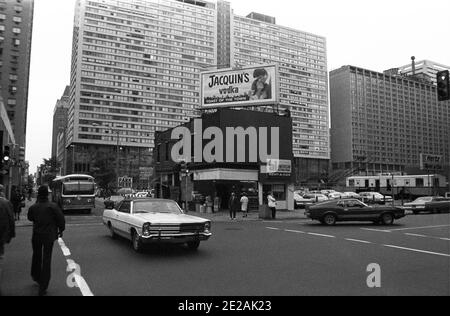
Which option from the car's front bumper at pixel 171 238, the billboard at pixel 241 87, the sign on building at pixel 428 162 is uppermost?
the billboard at pixel 241 87

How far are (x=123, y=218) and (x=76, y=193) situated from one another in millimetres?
18573

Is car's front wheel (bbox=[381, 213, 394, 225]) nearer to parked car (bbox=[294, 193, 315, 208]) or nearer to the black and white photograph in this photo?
the black and white photograph

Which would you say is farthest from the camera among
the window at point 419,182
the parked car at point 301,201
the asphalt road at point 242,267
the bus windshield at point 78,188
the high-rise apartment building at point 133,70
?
the high-rise apartment building at point 133,70

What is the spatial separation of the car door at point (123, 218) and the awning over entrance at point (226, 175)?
59.9 feet

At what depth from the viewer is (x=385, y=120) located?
161 m

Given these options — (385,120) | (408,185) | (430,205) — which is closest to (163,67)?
(385,120)

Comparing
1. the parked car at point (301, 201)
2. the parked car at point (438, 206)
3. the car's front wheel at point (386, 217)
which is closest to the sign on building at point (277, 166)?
the parked car at point (301, 201)

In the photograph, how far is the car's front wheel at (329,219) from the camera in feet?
66.8

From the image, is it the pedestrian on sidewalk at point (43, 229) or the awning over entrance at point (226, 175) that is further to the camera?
the awning over entrance at point (226, 175)

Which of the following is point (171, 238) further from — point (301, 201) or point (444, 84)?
point (301, 201)

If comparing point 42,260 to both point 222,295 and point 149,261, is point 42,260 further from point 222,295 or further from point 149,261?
point 222,295

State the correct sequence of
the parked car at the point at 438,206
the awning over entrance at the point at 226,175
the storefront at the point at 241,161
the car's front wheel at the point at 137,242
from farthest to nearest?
1. the storefront at the point at 241,161
2. the awning over entrance at the point at 226,175
3. the parked car at the point at 438,206
4. the car's front wheel at the point at 137,242

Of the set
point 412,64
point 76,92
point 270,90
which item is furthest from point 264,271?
point 412,64

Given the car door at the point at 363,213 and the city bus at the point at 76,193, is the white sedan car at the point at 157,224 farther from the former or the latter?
the city bus at the point at 76,193
